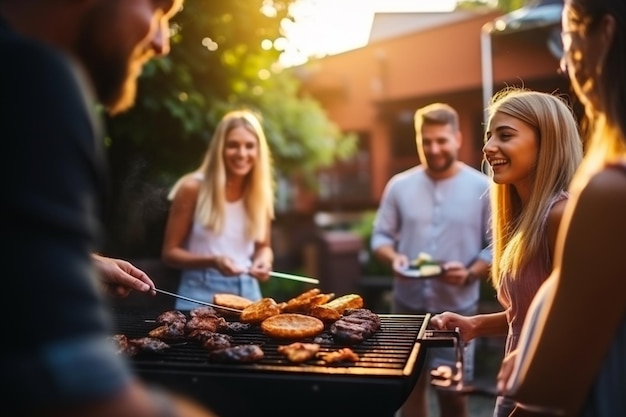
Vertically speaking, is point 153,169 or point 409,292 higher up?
point 153,169

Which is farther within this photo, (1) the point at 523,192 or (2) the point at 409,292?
(2) the point at 409,292

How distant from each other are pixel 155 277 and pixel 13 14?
12.7ft

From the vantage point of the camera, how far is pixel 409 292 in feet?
17.2

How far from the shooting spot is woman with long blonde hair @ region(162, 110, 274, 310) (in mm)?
4668

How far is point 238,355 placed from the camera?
237 cm

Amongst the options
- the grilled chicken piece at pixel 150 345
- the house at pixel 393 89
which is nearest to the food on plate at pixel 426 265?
the grilled chicken piece at pixel 150 345

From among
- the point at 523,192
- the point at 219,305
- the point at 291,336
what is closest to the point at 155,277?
the point at 219,305

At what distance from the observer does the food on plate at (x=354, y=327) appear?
8.83 feet

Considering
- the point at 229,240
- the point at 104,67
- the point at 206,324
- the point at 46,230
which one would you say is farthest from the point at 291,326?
the point at 229,240

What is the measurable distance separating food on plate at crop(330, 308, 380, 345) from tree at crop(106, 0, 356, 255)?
13.5 feet

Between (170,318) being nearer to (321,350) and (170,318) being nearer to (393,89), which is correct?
(321,350)

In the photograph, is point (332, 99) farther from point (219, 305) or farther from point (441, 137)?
point (219, 305)

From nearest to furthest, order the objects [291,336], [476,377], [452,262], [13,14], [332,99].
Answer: [13,14] < [291,336] < [452,262] < [476,377] < [332,99]

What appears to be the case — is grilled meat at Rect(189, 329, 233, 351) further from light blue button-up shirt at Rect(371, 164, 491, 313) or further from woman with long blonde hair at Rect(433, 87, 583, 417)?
light blue button-up shirt at Rect(371, 164, 491, 313)
